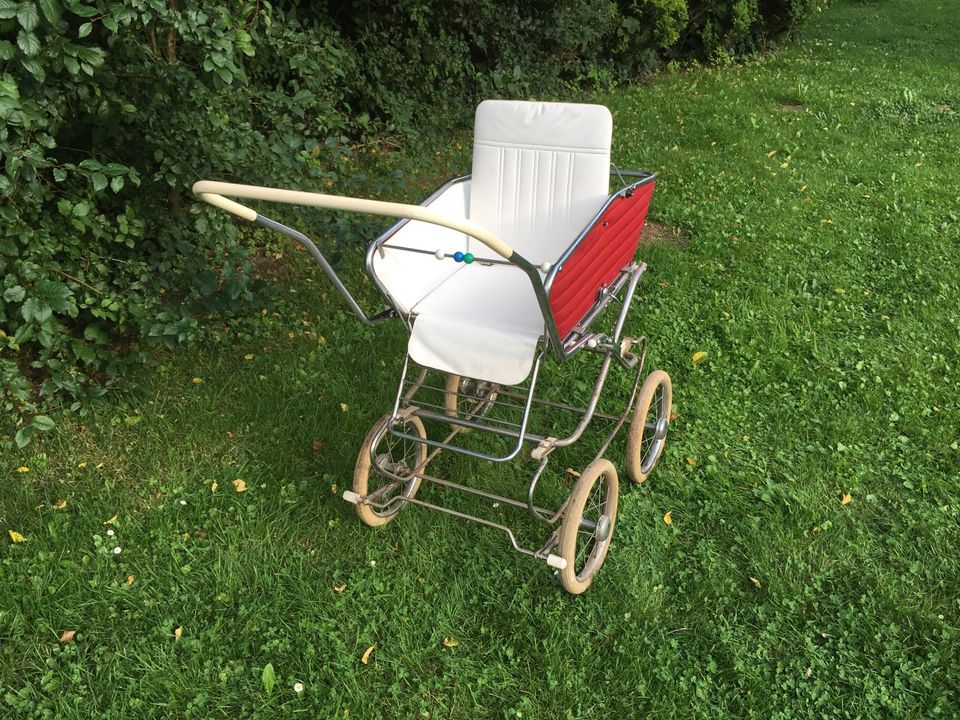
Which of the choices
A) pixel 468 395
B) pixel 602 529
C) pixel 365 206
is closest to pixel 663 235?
pixel 468 395

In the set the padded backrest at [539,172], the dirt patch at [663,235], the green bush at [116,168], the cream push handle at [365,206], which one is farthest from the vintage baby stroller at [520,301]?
the dirt patch at [663,235]

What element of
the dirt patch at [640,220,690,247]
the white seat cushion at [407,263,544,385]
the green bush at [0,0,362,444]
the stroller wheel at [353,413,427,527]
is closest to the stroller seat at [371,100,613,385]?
the white seat cushion at [407,263,544,385]

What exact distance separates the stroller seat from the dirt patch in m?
2.29

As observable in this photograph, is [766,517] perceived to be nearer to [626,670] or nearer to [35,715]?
[626,670]

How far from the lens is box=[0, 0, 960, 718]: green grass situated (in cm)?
240

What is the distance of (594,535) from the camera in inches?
108

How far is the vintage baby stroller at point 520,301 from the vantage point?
2521mm

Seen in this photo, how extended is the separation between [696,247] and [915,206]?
6.01 ft

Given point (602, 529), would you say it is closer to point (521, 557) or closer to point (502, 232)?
point (521, 557)

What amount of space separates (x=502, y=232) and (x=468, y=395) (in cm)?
70

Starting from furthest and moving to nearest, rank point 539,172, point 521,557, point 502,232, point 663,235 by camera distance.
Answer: point 663,235
point 502,232
point 539,172
point 521,557

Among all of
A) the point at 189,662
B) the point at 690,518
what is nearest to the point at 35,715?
the point at 189,662

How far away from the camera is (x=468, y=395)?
3.18 metres

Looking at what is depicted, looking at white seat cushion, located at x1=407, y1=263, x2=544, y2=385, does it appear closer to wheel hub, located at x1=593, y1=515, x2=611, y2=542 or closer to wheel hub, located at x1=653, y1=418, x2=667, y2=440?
wheel hub, located at x1=593, y1=515, x2=611, y2=542
